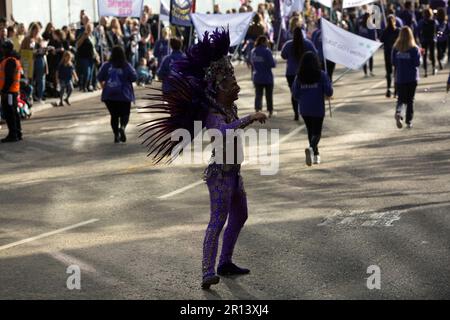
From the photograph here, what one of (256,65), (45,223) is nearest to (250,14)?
(256,65)

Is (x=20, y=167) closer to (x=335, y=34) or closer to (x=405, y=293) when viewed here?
(x=335, y=34)

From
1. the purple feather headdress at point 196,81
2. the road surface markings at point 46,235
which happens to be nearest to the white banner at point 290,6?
the road surface markings at point 46,235

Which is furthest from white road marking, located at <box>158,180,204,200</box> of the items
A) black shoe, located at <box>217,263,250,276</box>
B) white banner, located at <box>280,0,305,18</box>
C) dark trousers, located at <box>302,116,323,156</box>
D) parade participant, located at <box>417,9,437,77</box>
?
parade participant, located at <box>417,9,437,77</box>

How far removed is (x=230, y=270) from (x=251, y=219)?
256 cm

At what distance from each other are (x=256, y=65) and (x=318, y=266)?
12.4 m

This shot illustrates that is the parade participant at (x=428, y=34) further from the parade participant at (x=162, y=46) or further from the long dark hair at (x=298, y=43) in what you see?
the long dark hair at (x=298, y=43)

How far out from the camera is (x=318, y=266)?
10.7 m

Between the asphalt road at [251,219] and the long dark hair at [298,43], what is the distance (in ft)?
4.39

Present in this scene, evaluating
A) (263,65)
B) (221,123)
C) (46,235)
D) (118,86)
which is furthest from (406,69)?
(221,123)

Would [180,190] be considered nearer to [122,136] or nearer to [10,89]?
[122,136]

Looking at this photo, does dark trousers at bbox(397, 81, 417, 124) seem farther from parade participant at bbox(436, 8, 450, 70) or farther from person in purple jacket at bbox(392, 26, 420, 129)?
parade participant at bbox(436, 8, 450, 70)

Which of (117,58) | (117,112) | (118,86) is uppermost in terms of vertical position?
(117,58)

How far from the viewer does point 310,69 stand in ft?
54.5

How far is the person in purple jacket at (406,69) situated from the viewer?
65.9 feet
